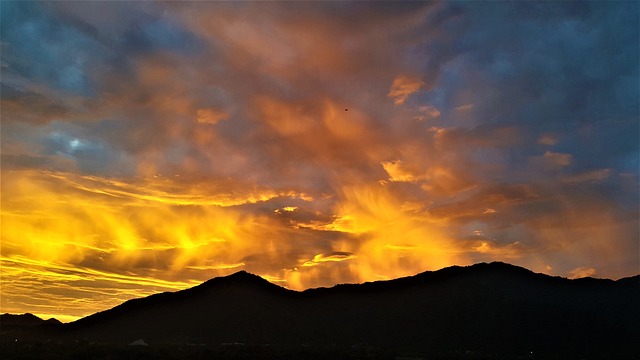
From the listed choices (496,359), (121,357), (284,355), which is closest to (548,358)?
(496,359)

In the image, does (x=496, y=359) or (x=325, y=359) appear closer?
(x=325, y=359)

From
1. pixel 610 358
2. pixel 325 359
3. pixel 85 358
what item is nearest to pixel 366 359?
pixel 325 359

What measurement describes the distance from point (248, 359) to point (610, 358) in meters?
135

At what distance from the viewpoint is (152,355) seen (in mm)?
134500

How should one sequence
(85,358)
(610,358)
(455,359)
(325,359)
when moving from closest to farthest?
(85,358)
(325,359)
(455,359)
(610,358)

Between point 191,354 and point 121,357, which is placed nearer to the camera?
point 121,357

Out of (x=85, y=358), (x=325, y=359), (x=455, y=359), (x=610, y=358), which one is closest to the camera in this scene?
(x=85, y=358)

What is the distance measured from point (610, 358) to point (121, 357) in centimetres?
16076

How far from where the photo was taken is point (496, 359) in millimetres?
167125

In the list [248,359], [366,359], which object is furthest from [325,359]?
[248,359]

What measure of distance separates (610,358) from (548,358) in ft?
66.4

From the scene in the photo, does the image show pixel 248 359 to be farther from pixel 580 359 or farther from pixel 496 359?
pixel 580 359

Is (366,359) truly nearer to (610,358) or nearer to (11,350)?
(11,350)

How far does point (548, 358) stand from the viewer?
19662cm
